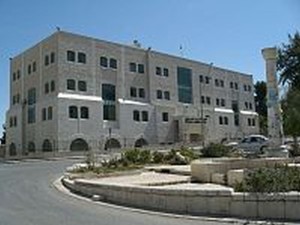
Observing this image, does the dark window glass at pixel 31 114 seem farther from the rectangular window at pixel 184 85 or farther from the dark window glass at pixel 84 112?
the rectangular window at pixel 184 85

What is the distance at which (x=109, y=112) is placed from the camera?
221ft

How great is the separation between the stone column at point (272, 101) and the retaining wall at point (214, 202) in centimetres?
Answer: 1267

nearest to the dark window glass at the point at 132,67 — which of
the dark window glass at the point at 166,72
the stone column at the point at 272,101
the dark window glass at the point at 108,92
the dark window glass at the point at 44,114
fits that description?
the dark window glass at the point at 108,92

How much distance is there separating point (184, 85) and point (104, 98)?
17406 mm

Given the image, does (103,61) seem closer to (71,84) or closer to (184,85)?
(71,84)

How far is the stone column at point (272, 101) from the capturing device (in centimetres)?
2550

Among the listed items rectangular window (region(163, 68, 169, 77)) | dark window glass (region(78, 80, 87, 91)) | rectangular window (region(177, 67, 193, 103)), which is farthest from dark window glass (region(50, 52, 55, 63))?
rectangular window (region(177, 67, 193, 103))

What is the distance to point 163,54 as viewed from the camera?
7762cm

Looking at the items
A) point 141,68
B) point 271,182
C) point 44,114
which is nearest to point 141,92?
point 141,68

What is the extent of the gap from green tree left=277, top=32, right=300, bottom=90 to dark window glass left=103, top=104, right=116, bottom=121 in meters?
26.5

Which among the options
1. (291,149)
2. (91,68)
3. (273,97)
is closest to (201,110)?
(91,68)

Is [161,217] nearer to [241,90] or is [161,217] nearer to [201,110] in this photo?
[201,110]

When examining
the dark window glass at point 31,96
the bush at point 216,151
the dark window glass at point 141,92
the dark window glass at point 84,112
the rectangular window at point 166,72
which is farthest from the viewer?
the rectangular window at point 166,72

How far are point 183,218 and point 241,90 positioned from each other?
8364 cm
